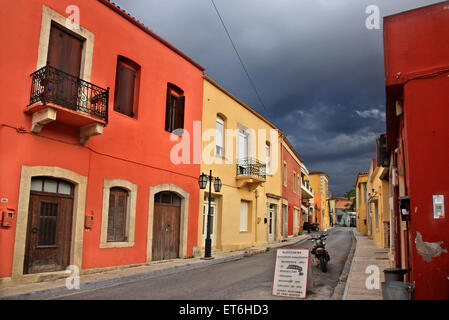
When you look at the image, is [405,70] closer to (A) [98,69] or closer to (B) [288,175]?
(A) [98,69]

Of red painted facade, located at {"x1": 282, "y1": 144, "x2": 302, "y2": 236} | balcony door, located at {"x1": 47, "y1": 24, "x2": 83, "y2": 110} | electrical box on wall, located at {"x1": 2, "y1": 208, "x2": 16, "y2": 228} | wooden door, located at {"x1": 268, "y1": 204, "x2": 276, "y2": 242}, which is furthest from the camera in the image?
red painted facade, located at {"x1": 282, "y1": 144, "x2": 302, "y2": 236}

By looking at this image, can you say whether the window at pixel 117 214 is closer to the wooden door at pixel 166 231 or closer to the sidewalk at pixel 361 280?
the wooden door at pixel 166 231

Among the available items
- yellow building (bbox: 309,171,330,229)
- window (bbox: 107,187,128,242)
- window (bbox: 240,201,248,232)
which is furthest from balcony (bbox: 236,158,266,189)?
yellow building (bbox: 309,171,330,229)

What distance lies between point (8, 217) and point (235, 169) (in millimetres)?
10958

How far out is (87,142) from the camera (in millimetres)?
9492

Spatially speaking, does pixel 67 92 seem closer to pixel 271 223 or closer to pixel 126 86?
pixel 126 86

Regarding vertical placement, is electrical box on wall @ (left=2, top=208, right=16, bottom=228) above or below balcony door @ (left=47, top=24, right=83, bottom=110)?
below

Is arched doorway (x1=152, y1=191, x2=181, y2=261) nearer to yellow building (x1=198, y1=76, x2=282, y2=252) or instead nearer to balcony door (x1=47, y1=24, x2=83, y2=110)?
yellow building (x1=198, y1=76, x2=282, y2=252)

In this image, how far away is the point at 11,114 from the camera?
789 cm

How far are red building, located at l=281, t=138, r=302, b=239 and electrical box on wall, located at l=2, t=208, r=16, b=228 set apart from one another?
18578 millimetres

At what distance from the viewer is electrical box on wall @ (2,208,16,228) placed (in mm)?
7453

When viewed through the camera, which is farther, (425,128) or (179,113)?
(179,113)

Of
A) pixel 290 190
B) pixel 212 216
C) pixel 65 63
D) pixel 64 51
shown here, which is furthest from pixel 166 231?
pixel 290 190

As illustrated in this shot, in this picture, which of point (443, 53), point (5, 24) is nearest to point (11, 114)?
point (5, 24)
